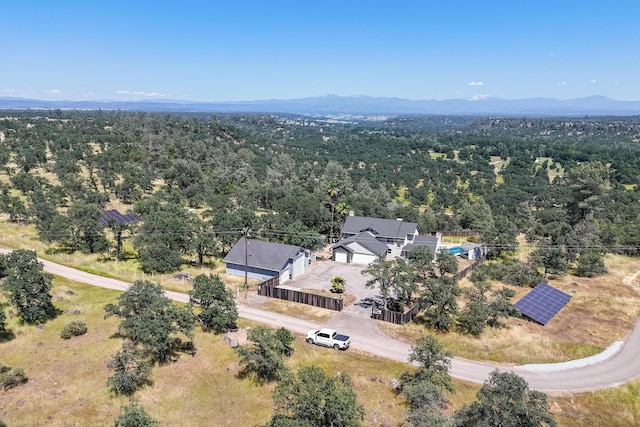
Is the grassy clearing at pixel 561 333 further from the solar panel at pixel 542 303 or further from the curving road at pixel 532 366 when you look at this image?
the curving road at pixel 532 366

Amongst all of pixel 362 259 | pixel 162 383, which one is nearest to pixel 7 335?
pixel 162 383

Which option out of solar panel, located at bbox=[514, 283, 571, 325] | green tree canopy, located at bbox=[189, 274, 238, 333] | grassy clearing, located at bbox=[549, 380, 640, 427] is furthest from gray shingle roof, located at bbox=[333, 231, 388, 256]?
grassy clearing, located at bbox=[549, 380, 640, 427]

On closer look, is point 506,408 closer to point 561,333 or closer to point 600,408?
point 600,408

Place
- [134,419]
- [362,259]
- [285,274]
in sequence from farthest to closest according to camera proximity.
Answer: [362,259]
[285,274]
[134,419]

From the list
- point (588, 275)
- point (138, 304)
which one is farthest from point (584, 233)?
point (138, 304)

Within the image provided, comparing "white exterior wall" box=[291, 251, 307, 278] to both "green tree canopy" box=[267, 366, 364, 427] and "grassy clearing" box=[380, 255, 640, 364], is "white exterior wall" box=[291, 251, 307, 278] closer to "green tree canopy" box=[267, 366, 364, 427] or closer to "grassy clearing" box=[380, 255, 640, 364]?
"grassy clearing" box=[380, 255, 640, 364]
